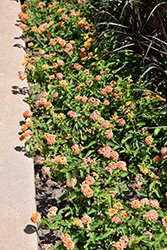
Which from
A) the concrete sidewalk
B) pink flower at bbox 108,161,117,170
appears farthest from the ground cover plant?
the concrete sidewalk

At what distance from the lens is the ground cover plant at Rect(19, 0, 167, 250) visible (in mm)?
1718

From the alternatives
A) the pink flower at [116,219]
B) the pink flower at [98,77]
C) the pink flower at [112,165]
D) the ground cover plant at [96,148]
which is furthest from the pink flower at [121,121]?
the pink flower at [116,219]

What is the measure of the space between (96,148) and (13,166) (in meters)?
0.70

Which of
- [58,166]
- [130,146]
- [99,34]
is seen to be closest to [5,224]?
[58,166]

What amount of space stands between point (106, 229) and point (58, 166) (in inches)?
22.5

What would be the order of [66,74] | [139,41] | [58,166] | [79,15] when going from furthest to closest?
[79,15] < [66,74] < [139,41] < [58,166]

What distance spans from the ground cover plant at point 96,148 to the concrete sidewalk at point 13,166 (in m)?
0.14

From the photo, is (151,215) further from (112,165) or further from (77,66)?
(77,66)

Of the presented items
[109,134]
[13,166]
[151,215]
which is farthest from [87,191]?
[13,166]

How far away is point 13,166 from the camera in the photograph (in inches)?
84.7

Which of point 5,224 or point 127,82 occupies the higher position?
point 127,82

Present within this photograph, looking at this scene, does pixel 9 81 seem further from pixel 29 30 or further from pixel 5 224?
pixel 5 224

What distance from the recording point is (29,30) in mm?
3320

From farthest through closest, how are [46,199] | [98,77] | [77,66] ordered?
1. [77,66]
2. [98,77]
3. [46,199]
